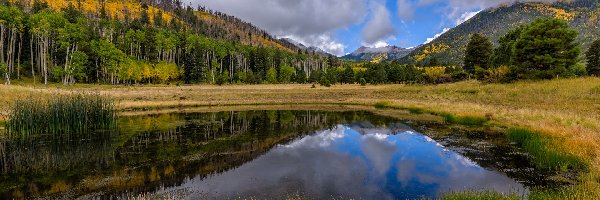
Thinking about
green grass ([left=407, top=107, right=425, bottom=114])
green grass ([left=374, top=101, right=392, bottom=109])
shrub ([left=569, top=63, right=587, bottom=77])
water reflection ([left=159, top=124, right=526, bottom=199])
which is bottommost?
water reflection ([left=159, top=124, right=526, bottom=199])

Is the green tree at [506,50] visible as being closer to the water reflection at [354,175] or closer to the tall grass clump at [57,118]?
the water reflection at [354,175]

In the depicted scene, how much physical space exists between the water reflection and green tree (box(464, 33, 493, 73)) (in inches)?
2347

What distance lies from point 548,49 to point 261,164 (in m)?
48.1

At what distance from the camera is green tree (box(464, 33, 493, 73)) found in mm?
73375

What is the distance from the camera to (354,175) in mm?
15398

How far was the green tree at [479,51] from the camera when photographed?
7338cm

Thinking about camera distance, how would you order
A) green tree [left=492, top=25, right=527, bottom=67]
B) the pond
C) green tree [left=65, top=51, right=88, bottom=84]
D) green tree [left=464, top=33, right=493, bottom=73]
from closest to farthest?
the pond < green tree [left=492, top=25, right=527, bottom=67] < green tree [left=464, top=33, right=493, bottom=73] < green tree [left=65, top=51, right=88, bottom=84]

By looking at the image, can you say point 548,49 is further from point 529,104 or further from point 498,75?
point 529,104

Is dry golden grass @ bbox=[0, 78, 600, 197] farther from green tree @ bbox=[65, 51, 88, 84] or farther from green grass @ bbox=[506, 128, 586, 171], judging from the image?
green tree @ bbox=[65, 51, 88, 84]

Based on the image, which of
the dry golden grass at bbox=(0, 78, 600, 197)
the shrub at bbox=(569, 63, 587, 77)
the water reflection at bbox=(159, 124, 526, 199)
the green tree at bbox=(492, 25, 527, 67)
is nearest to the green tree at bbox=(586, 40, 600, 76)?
the shrub at bbox=(569, 63, 587, 77)

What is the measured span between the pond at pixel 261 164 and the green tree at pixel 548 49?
28.3 m

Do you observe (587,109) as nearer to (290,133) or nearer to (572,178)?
(572,178)

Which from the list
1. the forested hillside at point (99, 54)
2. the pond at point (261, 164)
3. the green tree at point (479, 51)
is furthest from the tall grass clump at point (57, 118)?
the green tree at point (479, 51)

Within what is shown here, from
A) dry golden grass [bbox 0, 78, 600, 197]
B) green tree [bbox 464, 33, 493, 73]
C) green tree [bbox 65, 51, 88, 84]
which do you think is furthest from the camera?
green tree [bbox 65, 51, 88, 84]
